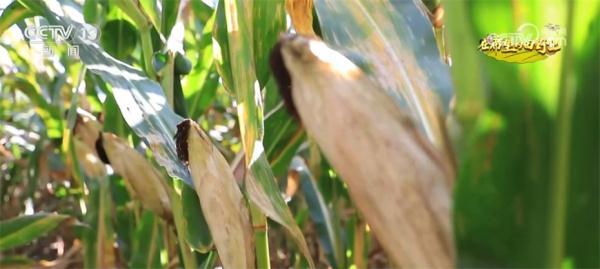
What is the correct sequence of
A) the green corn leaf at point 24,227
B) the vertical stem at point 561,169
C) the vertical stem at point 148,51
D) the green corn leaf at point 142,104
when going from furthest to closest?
the green corn leaf at point 24,227 < the vertical stem at point 148,51 < the green corn leaf at point 142,104 < the vertical stem at point 561,169

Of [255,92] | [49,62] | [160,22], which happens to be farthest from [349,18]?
[49,62]

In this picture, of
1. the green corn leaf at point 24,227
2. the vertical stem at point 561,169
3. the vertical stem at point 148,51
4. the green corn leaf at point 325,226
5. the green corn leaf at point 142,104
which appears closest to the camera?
the vertical stem at point 561,169

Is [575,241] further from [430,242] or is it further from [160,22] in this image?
[160,22]

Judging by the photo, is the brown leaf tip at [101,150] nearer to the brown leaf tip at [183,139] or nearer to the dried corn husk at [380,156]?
the brown leaf tip at [183,139]

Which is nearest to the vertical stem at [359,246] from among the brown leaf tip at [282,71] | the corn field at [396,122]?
the corn field at [396,122]

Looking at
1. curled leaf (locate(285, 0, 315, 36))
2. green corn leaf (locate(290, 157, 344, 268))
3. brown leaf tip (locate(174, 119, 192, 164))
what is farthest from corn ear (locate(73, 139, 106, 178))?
curled leaf (locate(285, 0, 315, 36))

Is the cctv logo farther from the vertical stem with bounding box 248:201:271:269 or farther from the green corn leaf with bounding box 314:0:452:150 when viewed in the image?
the green corn leaf with bounding box 314:0:452:150
